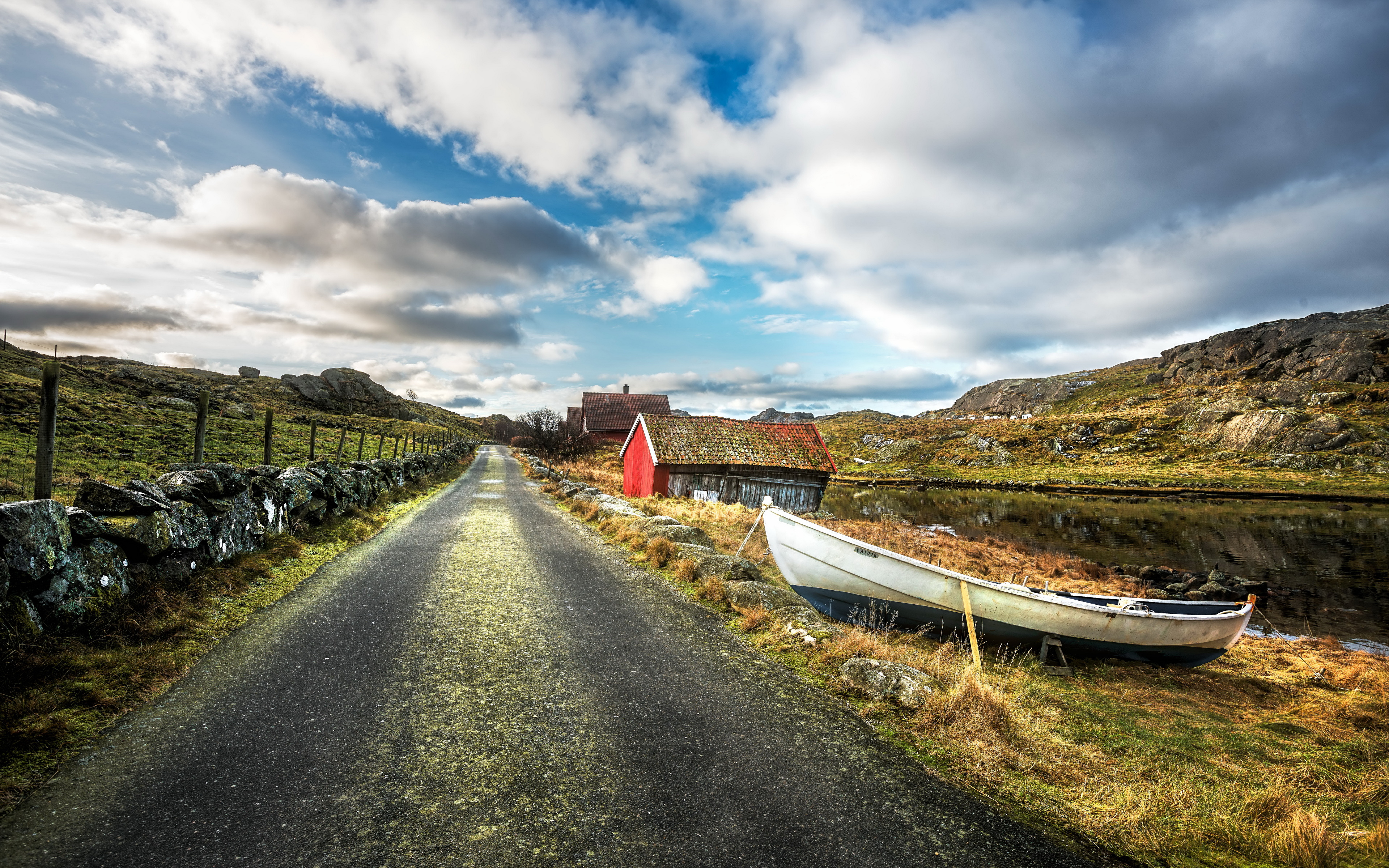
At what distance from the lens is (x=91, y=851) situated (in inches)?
117

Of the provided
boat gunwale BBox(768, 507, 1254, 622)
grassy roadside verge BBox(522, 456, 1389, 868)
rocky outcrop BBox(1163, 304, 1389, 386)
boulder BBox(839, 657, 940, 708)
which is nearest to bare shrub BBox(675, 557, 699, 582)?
grassy roadside verge BBox(522, 456, 1389, 868)

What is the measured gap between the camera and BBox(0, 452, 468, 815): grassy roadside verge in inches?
152

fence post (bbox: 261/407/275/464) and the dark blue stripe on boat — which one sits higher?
fence post (bbox: 261/407/275/464)

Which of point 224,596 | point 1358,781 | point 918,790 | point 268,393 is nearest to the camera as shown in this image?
point 918,790

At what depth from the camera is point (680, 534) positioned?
43.4 ft

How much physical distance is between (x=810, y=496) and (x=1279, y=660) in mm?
18686

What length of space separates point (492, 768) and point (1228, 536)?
3672 centimetres

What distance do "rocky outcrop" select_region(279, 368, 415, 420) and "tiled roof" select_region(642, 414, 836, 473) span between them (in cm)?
8670

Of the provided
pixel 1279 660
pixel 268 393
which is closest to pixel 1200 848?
pixel 1279 660

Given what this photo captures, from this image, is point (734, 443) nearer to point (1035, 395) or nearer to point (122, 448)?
point (122, 448)

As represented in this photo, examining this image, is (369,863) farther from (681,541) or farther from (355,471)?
(355,471)

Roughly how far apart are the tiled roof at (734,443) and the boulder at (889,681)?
20298 mm

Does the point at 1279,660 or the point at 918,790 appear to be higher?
the point at 918,790

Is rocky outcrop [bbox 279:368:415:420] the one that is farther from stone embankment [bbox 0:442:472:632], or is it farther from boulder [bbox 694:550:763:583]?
boulder [bbox 694:550:763:583]
